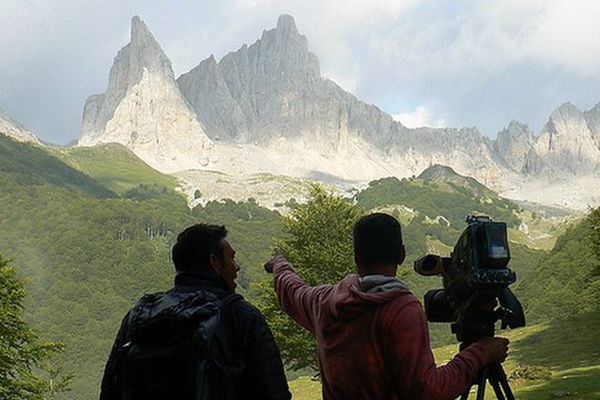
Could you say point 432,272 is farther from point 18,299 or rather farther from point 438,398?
point 18,299

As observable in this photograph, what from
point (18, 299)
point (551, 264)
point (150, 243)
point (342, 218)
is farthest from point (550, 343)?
point (150, 243)

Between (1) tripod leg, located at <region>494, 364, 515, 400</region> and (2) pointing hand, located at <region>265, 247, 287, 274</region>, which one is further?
(2) pointing hand, located at <region>265, 247, 287, 274</region>

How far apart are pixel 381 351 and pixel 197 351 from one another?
1.01 metres

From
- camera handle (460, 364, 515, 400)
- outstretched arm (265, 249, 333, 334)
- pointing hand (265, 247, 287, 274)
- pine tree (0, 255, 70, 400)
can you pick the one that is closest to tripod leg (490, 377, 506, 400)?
camera handle (460, 364, 515, 400)

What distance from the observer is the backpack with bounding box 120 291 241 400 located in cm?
370

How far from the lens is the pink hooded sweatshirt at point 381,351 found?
3342 mm

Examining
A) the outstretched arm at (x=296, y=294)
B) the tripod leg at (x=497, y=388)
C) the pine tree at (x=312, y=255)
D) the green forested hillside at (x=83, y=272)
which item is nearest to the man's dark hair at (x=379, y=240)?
the outstretched arm at (x=296, y=294)

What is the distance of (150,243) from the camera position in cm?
19425

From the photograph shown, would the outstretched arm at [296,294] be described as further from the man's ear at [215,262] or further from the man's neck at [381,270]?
the man's ear at [215,262]

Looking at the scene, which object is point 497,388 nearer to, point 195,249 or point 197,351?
point 197,351

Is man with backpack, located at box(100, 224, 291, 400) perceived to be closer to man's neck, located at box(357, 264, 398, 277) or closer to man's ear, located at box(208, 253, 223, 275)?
man's ear, located at box(208, 253, 223, 275)

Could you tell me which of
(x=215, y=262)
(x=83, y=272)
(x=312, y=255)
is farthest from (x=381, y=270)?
(x=83, y=272)

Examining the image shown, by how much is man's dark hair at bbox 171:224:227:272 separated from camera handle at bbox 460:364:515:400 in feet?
5.62

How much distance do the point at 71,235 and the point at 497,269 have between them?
195 m
